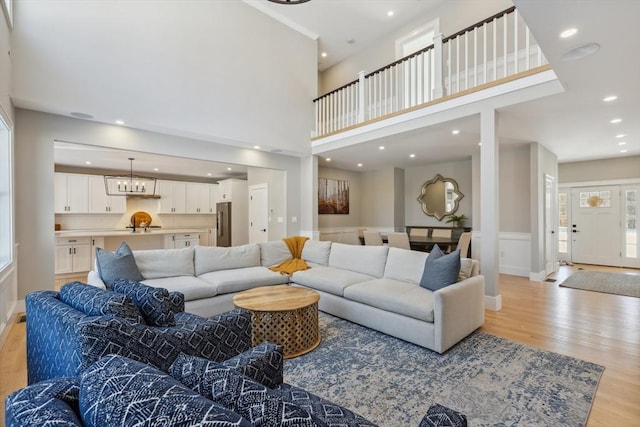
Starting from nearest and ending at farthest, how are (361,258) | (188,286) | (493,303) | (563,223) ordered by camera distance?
(188,286) < (493,303) < (361,258) < (563,223)

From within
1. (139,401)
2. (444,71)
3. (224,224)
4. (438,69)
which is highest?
(444,71)

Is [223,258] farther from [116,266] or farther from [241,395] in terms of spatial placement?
[241,395]

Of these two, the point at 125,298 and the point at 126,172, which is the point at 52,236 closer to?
the point at 125,298

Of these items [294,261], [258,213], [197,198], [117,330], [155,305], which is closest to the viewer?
[117,330]

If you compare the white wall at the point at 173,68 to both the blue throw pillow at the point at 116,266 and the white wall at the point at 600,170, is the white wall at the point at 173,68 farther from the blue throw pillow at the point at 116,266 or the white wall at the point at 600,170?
the white wall at the point at 600,170

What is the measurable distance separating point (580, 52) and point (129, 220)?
9328mm

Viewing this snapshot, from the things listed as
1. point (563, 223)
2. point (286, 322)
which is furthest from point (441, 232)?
point (286, 322)

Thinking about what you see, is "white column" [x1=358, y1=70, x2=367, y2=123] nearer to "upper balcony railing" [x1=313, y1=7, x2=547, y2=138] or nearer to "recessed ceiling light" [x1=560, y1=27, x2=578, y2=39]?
"upper balcony railing" [x1=313, y1=7, x2=547, y2=138]

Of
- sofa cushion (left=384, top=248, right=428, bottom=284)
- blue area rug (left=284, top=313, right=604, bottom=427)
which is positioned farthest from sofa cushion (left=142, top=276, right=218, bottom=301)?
sofa cushion (left=384, top=248, right=428, bottom=284)

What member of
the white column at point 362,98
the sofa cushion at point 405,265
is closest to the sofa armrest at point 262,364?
the sofa cushion at point 405,265

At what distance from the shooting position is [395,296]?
306 centimetres

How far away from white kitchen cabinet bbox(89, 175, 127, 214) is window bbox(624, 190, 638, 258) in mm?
12016

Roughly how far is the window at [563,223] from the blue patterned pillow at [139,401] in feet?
31.1

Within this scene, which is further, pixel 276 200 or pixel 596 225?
pixel 596 225
